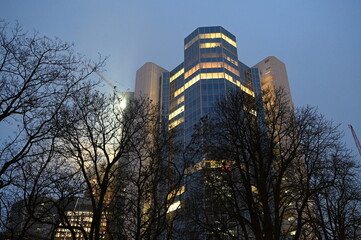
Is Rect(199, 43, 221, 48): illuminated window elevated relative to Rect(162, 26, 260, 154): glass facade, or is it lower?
elevated

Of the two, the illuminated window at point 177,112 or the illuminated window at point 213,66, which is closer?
the illuminated window at point 213,66

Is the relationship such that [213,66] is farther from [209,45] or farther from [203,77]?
[209,45]

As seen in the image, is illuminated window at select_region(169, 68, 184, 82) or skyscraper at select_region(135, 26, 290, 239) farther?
illuminated window at select_region(169, 68, 184, 82)

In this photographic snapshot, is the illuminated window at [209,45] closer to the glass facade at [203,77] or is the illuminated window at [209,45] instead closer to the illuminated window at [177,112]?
the glass facade at [203,77]

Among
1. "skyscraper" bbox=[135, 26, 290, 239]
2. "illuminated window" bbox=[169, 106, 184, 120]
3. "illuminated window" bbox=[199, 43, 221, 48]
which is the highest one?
"illuminated window" bbox=[199, 43, 221, 48]

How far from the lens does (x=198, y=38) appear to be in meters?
82.3

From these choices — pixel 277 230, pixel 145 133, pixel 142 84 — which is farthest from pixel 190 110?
pixel 277 230

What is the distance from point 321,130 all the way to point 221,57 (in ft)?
213

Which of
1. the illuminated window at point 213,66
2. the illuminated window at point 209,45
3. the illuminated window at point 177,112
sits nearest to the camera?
the illuminated window at point 213,66

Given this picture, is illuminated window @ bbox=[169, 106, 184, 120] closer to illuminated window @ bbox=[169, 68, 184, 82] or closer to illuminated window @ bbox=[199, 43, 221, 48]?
illuminated window @ bbox=[169, 68, 184, 82]

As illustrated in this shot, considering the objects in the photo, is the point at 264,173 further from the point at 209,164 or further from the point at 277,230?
the point at 209,164

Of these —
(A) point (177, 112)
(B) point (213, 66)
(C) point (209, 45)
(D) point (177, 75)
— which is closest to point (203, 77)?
(B) point (213, 66)

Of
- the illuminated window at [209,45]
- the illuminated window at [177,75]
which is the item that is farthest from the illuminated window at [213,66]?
the illuminated window at [177,75]

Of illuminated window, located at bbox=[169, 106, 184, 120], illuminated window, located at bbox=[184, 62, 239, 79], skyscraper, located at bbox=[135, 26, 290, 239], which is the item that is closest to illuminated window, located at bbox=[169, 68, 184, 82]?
skyscraper, located at bbox=[135, 26, 290, 239]
